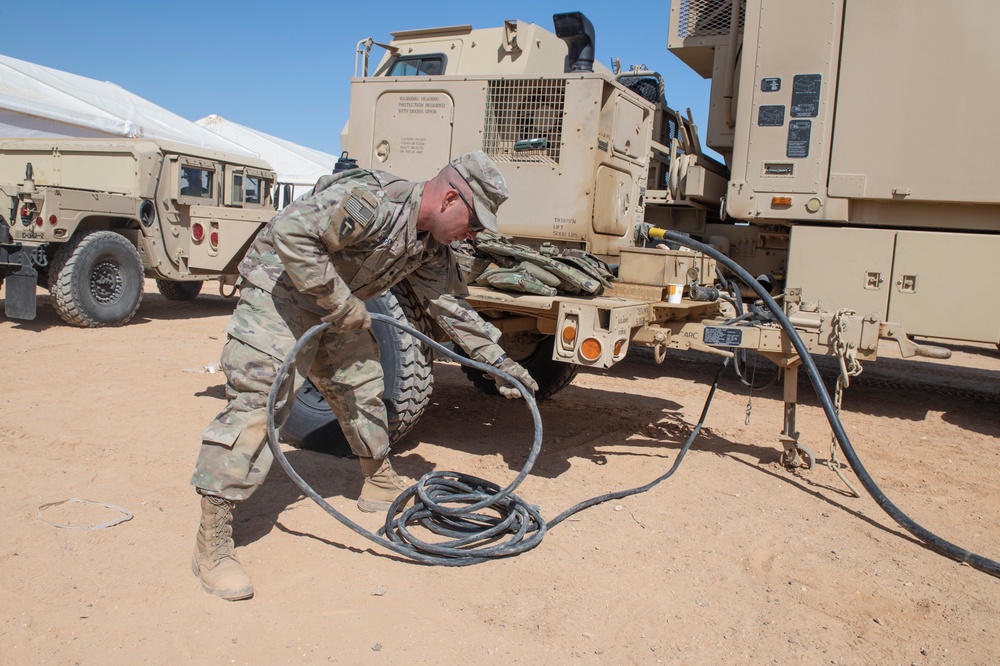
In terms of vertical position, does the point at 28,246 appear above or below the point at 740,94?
below

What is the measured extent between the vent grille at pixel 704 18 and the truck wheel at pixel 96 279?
6.34 metres

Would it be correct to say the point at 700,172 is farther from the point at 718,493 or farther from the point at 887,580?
the point at 887,580

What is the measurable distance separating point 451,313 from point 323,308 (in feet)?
2.10

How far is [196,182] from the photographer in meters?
9.84

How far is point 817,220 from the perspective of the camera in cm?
598

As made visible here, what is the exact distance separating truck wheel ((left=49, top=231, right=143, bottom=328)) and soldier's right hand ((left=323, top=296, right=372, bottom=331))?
6371 mm

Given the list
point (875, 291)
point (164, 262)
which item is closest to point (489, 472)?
point (875, 291)

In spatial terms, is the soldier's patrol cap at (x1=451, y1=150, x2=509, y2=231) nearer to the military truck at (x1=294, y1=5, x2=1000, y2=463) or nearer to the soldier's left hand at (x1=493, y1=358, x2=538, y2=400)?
the soldier's left hand at (x1=493, y1=358, x2=538, y2=400)

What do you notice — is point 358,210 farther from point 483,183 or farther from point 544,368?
point 544,368

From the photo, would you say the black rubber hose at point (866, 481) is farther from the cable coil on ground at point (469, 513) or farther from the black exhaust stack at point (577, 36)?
the black exhaust stack at point (577, 36)

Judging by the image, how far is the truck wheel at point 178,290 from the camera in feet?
36.2

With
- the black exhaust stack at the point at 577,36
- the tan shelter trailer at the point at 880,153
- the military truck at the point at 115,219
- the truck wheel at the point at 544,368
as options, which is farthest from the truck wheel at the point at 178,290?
the tan shelter trailer at the point at 880,153

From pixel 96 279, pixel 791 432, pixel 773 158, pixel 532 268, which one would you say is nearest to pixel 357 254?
pixel 532 268

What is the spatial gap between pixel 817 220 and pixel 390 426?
3838 millimetres
